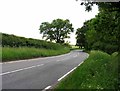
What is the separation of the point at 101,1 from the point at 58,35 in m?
123

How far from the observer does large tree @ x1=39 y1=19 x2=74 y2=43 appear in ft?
480

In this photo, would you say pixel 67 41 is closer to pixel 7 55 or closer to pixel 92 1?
pixel 7 55

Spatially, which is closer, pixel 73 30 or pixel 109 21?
pixel 109 21

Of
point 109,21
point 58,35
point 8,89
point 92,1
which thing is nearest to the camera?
point 8,89

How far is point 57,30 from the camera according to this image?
147250 mm

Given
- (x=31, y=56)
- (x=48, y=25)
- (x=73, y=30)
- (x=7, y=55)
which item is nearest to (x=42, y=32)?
(x=48, y=25)

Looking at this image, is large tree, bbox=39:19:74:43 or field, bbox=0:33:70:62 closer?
field, bbox=0:33:70:62

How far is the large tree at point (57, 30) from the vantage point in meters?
146

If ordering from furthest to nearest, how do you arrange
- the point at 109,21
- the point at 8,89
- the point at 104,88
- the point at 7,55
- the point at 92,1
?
the point at 7,55
the point at 109,21
the point at 92,1
the point at 8,89
the point at 104,88

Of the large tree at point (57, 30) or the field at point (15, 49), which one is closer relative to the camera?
the field at point (15, 49)

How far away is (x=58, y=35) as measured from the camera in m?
146

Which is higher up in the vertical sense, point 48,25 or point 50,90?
point 48,25

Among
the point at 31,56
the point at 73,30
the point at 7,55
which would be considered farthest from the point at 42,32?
the point at 7,55

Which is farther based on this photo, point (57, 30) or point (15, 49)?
point (57, 30)
